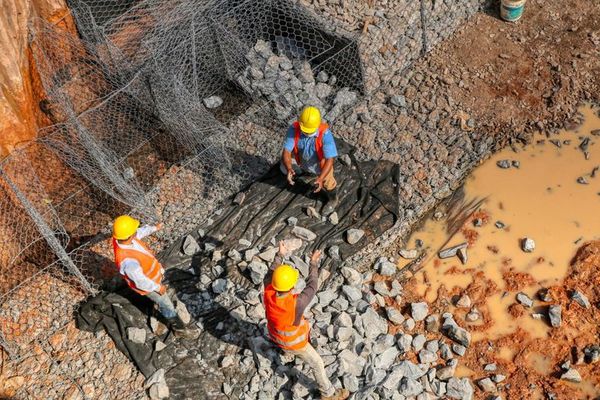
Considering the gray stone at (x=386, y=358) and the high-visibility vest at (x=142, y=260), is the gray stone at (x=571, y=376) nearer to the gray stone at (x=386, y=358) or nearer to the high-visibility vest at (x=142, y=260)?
the gray stone at (x=386, y=358)

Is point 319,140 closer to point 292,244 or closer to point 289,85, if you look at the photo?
point 292,244

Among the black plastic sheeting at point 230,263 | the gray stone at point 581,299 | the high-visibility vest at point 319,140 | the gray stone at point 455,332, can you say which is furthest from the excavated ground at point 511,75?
the gray stone at point 455,332

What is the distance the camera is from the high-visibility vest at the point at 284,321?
6465 mm

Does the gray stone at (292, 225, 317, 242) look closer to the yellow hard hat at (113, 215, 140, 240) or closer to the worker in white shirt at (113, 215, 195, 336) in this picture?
the worker in white shirt at (113, 215, 195, 336)

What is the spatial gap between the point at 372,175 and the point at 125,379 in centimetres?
447

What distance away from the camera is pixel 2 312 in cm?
884

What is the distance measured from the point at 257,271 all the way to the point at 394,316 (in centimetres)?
191

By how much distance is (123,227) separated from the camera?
23.8 feet

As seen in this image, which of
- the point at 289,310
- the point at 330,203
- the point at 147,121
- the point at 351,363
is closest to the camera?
the point at 289,310

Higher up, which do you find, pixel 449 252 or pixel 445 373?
pixel 449 252

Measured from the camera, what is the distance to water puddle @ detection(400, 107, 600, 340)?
8.62 metres

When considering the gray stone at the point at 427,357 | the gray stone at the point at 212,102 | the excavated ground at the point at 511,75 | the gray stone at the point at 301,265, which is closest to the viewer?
the gray stone at the point at 427,357

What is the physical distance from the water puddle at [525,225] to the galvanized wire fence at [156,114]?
2.58m

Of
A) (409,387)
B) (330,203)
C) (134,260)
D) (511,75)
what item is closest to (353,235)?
(330,203)
